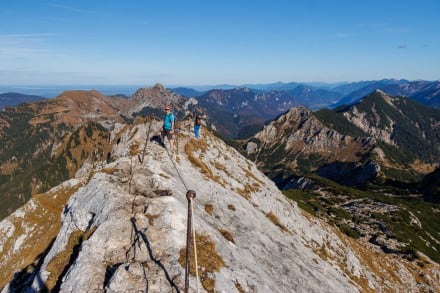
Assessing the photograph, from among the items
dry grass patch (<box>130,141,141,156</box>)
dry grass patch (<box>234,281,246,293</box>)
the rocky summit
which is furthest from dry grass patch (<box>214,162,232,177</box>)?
dry grass patch (<box>234,281,246,293</box>)

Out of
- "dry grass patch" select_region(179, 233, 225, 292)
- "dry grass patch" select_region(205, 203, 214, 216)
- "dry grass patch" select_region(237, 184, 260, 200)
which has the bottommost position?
"dry grass patch" select_region(237, 184, 260, 200)

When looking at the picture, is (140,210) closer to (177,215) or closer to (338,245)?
(177,215)

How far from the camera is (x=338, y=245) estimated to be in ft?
216

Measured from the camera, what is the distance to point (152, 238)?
2583cm

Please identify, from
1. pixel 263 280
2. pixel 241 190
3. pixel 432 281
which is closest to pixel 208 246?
pixel 263 280

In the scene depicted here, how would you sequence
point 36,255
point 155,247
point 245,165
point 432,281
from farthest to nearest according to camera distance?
1. point 432,281
2. point 245,165
3. point 36,255
4. point 155,247

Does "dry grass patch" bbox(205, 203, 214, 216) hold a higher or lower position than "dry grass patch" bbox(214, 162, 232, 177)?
higher

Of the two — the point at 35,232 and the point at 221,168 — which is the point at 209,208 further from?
the point at 221,168

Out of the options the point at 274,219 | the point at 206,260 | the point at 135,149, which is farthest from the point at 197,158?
the point at 206,260

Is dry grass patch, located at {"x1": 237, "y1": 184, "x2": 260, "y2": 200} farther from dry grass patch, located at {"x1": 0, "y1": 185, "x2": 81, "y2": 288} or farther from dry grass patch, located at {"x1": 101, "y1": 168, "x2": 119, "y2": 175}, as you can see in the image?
dry grass patch, located at {"x1": 0, "y1": 185, "x2": 81, "y2": 288}

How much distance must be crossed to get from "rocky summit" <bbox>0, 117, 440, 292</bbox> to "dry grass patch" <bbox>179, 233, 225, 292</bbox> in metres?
0.07

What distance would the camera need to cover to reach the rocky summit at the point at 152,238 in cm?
2341

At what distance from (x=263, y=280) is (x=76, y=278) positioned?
13.9 meters

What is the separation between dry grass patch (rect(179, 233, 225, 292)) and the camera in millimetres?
22928
